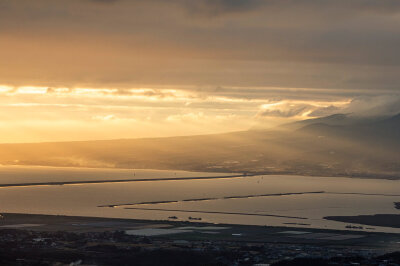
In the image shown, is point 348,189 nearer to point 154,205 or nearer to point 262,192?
point 262,192

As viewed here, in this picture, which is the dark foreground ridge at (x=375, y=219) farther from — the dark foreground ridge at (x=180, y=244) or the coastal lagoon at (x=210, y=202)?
the dark foreground ridge at (x=180, y=244)

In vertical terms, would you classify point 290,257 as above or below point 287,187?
below

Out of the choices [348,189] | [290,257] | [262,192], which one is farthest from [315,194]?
[290,257]

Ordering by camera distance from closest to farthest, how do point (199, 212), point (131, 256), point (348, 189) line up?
1. point (131, 256)
2. point (199, 212)
3. point (348, 189)

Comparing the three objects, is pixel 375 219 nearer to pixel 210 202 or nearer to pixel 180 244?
pixel 210 202

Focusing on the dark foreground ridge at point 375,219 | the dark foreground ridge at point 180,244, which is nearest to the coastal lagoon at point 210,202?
the dark foreground ridge at point 375,219

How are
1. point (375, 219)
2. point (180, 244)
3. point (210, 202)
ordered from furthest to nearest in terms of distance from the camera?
point (210, 202) < point (375, 219) < point (180, 244)

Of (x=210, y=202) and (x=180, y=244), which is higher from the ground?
(x=210, y=202)

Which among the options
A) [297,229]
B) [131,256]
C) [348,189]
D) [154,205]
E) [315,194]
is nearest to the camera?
[131,256]

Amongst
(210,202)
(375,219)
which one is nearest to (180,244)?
(375,219)
